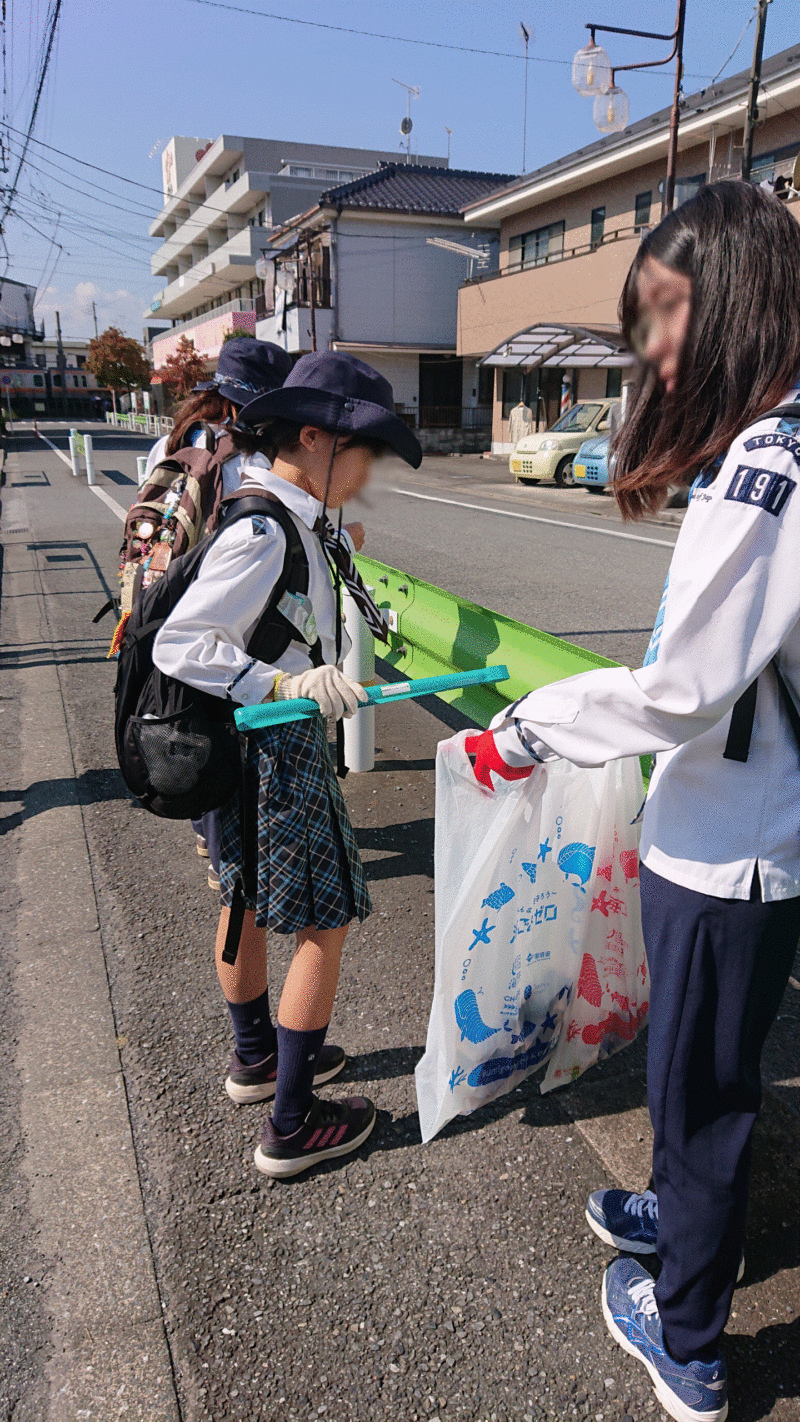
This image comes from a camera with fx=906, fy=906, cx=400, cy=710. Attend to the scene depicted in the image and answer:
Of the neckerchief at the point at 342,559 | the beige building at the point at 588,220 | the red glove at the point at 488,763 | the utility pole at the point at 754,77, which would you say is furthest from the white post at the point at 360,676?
the beige building at the point at 588,220

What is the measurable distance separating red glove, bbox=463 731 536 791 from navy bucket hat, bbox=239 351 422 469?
67 cm

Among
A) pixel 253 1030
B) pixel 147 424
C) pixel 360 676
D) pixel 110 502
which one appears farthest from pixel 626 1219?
pixel 147 424

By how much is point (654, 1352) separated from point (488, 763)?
1054 mm

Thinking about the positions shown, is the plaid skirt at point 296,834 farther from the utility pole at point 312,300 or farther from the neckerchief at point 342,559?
the utility pole at point 312,300

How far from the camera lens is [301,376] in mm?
1898

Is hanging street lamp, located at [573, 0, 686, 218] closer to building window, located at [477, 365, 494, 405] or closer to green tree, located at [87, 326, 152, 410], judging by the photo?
building window, located at [477, 365, 494, 405]

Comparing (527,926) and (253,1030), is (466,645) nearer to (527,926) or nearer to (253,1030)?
(527,926)

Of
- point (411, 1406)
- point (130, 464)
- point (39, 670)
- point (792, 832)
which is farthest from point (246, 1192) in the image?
point (130, 464)

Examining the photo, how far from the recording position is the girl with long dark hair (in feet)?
3.84

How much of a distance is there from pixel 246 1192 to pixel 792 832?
1462 mm

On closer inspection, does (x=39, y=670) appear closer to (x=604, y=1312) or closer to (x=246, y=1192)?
(x=246, y=1192)

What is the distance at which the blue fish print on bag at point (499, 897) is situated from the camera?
190cm

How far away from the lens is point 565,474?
19.0 meters

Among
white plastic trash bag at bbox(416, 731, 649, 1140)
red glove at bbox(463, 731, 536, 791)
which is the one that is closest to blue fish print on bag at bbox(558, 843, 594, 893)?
white plastic trash bag at bbox(416, 731, 649, 1140)
